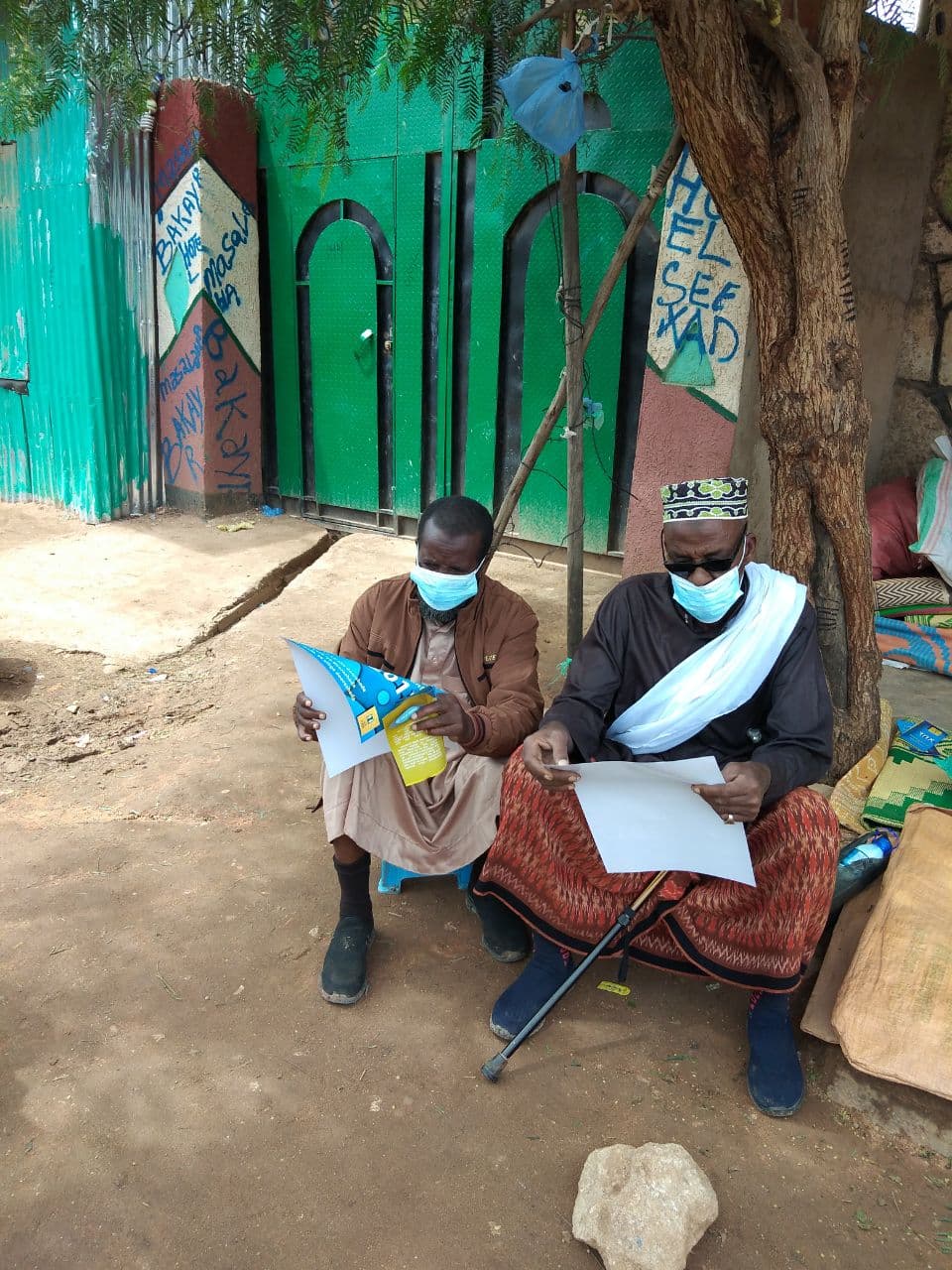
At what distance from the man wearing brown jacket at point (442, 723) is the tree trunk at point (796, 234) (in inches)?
40.1

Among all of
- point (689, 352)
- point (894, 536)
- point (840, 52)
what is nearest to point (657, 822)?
point (840, 52)

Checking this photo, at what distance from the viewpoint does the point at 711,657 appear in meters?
2.19

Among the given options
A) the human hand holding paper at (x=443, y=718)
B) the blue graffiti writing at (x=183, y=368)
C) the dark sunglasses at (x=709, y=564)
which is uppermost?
the blue graffiti writing at (x=183, y=368)

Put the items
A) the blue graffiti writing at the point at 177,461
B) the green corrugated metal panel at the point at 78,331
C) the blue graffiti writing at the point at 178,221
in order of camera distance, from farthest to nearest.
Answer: the blue graffiti writing at the point at 177,461 → the green corrugated metal panel at the point at 78,331 → the blue graffiti writing at the point at 178,221

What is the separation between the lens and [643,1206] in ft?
5.52

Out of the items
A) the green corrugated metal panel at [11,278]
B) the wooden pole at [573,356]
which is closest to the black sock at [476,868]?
the wooden pole at [573,356]

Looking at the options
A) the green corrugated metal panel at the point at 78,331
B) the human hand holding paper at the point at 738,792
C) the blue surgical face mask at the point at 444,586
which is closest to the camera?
the human hand holding paper at the point at 738,792

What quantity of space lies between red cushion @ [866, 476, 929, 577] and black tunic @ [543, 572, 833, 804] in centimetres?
268

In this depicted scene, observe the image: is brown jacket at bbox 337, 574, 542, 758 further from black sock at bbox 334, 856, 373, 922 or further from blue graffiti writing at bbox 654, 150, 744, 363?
blue graffiti writing at bbox 654, 150, 744, 363

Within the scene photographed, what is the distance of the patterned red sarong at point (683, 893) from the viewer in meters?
1.98

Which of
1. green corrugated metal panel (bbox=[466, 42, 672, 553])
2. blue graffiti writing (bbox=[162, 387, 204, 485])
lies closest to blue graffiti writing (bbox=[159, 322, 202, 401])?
blue graffiti writing (bbox=[162, 387, 204, 485])

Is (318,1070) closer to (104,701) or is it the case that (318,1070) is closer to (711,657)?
(711,657)

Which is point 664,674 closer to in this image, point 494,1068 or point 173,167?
point 494,1068

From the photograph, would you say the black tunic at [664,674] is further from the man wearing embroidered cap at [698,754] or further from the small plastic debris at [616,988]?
the small plastic debris at [616,988]
